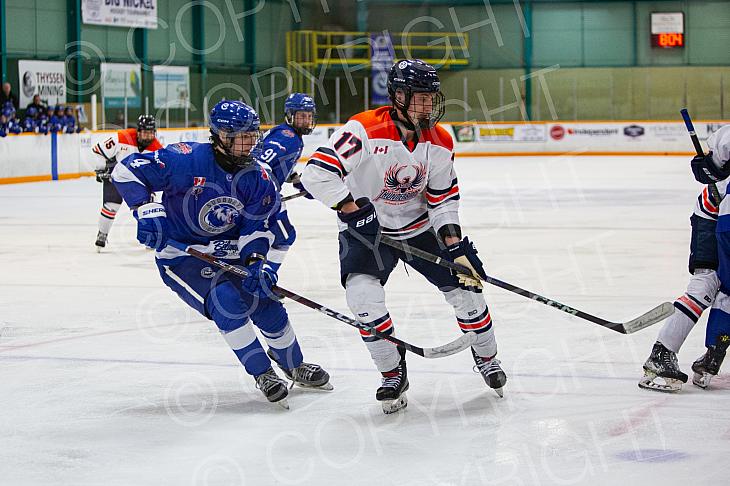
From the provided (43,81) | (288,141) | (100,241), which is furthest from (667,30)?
(288,141)

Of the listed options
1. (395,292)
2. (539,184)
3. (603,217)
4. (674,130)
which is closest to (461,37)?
(674,130)

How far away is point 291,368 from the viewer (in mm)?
4406

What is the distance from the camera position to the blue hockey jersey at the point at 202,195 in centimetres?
416

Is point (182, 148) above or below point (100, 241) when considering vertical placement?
above

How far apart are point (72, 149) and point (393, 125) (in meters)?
14.2

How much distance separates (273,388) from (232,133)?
94 centimetres

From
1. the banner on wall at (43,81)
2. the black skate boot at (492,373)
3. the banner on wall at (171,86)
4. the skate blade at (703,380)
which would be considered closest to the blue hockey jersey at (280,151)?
the black skate boot at (492,373)

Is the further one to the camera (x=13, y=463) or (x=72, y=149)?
(x=72, y=149)

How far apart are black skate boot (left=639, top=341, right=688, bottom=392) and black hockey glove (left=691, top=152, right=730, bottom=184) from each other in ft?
2.20

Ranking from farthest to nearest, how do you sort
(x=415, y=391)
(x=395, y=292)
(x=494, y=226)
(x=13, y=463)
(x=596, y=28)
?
(x=596, y=28)
(x=494, y=226)
(x=395, y=292)
(x=415, y=391)
(x=13, y=463)

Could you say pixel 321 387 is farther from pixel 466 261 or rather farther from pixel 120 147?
pixel 120 147

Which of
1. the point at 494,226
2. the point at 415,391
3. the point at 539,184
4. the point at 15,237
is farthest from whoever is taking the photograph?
the point at 539,184

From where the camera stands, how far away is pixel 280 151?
6.95m

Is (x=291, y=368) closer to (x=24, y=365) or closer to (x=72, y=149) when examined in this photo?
(x=24, y=365)
